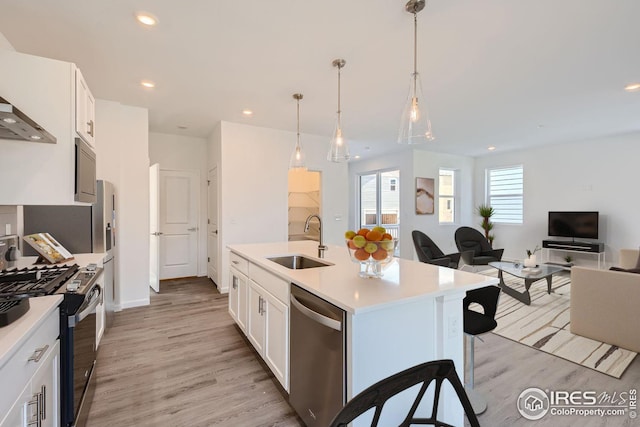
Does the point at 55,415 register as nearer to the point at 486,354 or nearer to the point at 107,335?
the point at 107,335

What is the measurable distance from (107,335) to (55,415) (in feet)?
6.29

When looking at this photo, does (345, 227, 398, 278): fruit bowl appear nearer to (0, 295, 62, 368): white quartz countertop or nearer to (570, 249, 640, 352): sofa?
(0, 295, 62, 368): white quartz countertop

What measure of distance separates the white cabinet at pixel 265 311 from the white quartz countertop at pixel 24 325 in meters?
1.14

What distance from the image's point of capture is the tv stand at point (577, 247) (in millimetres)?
5401

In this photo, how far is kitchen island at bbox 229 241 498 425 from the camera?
4.33 feet

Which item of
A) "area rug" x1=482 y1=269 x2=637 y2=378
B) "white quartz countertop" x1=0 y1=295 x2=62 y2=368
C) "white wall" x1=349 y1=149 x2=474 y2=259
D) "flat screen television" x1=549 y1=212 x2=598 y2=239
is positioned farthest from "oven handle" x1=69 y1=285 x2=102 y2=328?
"flat screen television" x1=549 y1=212 x2=598 y2=239

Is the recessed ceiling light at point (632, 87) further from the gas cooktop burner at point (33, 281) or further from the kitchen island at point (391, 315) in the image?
the gas cooktop burner at point (33, 281)

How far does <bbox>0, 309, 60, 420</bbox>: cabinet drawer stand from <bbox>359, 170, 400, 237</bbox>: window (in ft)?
23.3

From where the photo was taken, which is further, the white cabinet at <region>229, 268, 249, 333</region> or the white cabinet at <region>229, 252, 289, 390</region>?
the white cabinet at <region>229, 268, 249, 333</region>

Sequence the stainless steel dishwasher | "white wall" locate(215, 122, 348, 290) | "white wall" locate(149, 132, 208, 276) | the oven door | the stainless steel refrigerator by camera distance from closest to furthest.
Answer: the stainless steel dishwasher
the oven door
the stainless steel refrigerator
"white wall" locate(215, 122, 348, 290)
"white wall" locate(149, 132, 208, 276)

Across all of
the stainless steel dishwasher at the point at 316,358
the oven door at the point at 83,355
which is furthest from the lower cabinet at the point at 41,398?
the stainless steel dishwasher at the point at 316,358

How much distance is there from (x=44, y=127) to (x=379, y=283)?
219 centimetres

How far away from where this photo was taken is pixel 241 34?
2.31 meters

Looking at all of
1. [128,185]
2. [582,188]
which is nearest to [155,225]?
[128,185]
